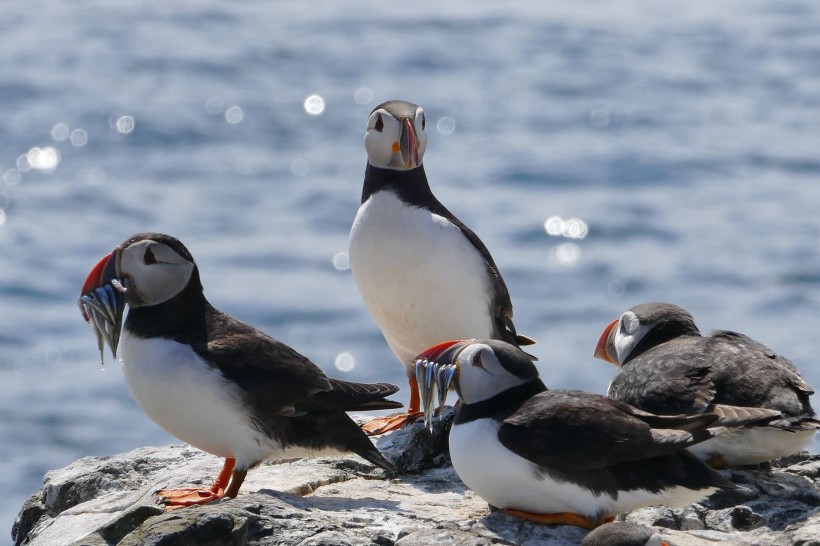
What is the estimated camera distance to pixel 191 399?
7594mm

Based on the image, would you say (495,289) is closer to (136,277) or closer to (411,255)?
(411,255)

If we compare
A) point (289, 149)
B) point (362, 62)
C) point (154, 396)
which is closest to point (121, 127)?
point (289, 149)

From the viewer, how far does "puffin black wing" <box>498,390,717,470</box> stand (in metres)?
7.24

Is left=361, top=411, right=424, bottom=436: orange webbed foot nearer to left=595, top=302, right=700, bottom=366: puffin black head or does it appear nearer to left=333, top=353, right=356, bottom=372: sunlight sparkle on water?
left=595, top=302, right=700, bottom=366: puffin black head

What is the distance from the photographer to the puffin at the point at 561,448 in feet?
23.9

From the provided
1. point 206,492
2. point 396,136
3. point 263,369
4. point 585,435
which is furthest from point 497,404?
point 396,136

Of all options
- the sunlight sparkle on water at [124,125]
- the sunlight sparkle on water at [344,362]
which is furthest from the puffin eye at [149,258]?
the sunlight sparkle on water at [124,125]

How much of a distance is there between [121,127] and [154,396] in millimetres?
21558

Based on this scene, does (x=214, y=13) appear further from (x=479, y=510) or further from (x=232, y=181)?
(x=479, y=510)

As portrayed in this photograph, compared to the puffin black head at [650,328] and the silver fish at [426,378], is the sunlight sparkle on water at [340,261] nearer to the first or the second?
the puffin black head at [650,328]

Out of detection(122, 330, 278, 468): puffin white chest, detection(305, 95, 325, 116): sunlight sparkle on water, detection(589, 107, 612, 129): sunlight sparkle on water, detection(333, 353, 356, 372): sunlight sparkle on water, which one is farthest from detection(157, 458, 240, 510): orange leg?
detection(589, 107, 612, 129): sunlight sparkle on water

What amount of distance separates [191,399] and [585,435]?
186cm

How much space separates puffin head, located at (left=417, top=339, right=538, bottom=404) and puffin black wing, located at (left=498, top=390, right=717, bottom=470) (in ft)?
0.62

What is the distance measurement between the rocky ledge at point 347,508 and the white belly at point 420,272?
808 millimetres
